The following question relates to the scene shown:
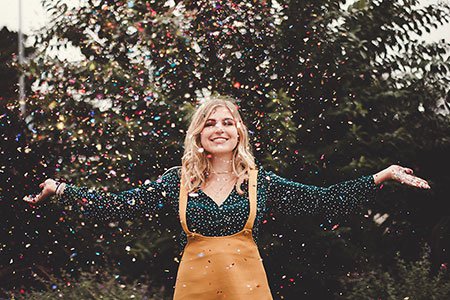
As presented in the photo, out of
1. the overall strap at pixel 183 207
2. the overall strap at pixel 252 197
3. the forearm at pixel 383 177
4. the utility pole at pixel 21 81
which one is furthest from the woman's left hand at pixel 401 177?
the utility pole at pixel 21 81

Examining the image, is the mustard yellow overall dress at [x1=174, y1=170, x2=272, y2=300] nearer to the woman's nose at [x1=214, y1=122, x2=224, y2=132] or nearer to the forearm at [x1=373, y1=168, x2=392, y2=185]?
the woman's nose at [x1=214, y1=122, x2=224, y2=132]

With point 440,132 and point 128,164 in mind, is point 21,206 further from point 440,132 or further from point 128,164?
point 440,132

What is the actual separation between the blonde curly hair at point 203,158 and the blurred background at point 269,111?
2.28 meters

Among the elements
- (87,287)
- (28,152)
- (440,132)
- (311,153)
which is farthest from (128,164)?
(28,152)

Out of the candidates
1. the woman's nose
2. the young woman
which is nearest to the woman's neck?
the young woman

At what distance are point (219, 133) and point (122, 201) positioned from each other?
0.51m

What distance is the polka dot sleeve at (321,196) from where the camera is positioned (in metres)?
3.20

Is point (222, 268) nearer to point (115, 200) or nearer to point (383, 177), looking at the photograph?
point (115, 200)

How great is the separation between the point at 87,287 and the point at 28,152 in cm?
348

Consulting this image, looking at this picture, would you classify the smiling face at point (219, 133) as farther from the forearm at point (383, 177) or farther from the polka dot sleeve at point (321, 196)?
the forearm at point (383, 177)

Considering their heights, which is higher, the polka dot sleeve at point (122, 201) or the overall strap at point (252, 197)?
the overall strap at point (252, 197)

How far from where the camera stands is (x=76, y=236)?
709 cm

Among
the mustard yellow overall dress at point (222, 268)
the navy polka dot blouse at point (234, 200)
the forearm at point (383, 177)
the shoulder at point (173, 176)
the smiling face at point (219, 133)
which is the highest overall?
the smiling face at point (219, 133)

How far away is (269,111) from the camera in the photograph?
6.05 meters
